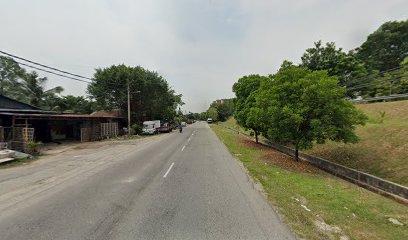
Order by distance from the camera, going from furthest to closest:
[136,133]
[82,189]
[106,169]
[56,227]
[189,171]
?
[136,133], [106,169], [189,171], [82,189], [56,227]

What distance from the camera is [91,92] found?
3959 centimetres

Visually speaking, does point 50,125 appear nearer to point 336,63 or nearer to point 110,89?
point 110,89

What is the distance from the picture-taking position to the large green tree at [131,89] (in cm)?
3825

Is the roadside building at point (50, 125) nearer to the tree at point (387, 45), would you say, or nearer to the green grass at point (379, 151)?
the green grass at point (379, 151)

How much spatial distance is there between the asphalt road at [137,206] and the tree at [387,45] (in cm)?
4881

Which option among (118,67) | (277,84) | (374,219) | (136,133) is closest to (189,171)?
(374,219)

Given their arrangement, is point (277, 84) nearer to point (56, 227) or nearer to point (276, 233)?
point (276, 233)

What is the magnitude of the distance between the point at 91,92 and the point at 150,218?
1545 inches

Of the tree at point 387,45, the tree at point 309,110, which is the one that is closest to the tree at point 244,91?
the tree at point 309,110

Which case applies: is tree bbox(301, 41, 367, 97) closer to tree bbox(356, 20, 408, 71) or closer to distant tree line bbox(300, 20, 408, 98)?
distant tree line bbox(300, 20, 408, 98)

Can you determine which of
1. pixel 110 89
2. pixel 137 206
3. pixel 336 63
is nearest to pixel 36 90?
pixel 110 89

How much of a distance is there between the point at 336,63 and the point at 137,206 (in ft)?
137

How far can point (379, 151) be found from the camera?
13.1 metres

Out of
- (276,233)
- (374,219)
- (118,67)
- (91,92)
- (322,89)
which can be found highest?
A: (118,67)
